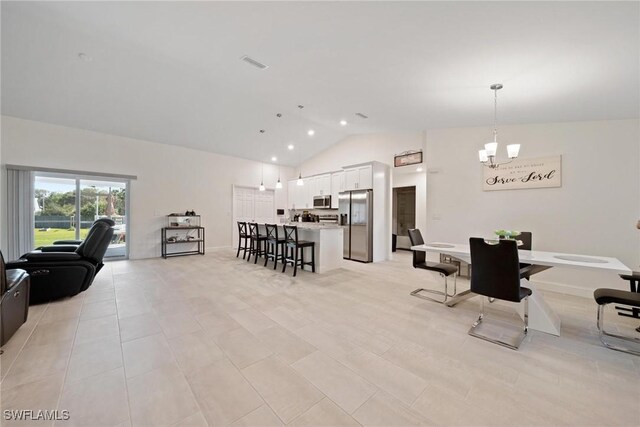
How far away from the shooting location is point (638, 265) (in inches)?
133

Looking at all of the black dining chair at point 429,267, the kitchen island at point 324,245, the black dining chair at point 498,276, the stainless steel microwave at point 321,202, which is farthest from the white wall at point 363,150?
the black dining chair at point 498,276

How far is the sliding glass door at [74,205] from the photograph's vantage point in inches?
198

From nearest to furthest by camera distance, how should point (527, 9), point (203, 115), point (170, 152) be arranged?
point (527, 9) < point (203, 115) < point (170, 152)

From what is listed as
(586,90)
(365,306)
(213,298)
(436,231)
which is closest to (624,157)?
(586,90)

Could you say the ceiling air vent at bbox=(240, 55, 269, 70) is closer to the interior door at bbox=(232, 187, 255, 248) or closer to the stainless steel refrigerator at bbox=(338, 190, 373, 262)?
the stainless steel refrigerator at bbox=(338, 190, 373, 262)

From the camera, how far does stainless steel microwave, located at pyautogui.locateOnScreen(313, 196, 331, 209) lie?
7381 mm

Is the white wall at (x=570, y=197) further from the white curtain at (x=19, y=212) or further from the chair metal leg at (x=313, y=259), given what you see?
the white curtain at (x=19, y=212)

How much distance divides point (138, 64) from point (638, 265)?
786 centimetres

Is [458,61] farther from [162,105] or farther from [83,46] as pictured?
[162,105]

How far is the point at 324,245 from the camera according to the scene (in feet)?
16.2

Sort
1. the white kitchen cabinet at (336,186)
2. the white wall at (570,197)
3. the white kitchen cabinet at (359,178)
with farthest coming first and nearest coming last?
the white kitchen cabinet at (336,186), the white kitchen cabinet at (359,178), the white wall at (570,197)

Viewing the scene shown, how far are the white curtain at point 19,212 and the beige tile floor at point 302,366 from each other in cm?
283

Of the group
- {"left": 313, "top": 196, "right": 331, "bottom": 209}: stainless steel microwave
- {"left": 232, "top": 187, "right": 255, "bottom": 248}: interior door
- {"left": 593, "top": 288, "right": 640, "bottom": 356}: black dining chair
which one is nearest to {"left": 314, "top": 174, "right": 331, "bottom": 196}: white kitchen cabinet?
{"left": 313, "top": 196, "right": 331, "bottom": 209}: stainless steel microwave

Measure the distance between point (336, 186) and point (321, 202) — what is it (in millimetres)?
732
